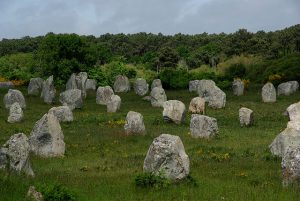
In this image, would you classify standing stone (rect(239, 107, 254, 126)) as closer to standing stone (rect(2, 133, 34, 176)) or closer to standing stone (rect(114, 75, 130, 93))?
standing stone (rect(2, 133, 34, 176))

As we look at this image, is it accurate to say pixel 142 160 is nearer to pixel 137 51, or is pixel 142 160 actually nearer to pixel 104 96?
pixel 104 96

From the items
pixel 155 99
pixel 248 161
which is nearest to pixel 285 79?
pixel 155 99

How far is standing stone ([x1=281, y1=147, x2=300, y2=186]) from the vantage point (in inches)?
608

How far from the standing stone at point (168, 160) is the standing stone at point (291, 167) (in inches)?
103

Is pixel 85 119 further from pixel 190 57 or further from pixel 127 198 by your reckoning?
pixel 190 57

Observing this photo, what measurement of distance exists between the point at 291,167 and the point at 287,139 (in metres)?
5.30

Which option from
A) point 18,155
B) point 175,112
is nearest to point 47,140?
point 18,155

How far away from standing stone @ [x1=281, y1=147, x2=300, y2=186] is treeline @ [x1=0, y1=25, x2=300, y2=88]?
5159 centimetres

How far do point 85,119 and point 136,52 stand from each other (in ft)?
296

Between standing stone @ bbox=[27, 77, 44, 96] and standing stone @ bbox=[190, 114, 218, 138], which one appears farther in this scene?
standing stone @ bbox=[27, 77, 44, 96]

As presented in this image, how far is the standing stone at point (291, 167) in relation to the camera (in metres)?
15.4

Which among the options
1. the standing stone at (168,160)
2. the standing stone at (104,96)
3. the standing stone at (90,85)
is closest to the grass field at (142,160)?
the standing stone at (168,160)

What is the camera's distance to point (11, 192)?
45.2 feet

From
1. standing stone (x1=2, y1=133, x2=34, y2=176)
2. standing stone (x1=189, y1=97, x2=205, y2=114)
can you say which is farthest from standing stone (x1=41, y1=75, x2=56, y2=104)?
standing stone (x1=2, y1=133, x2=34, y2=176)
